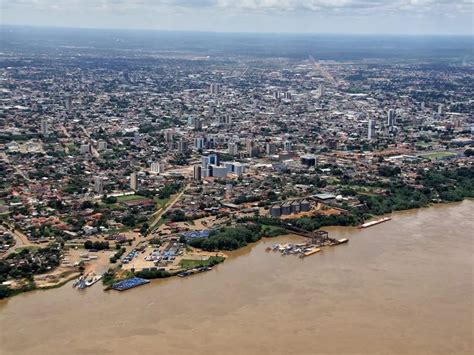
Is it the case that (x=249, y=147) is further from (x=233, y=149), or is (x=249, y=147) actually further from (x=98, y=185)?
(x=98, y=185)

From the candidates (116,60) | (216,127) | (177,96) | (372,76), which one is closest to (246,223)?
(216,127)

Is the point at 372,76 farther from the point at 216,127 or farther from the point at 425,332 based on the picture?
the point at 425,332

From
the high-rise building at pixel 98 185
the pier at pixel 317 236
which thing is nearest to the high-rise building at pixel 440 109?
the high-rise building at pixel 98 185

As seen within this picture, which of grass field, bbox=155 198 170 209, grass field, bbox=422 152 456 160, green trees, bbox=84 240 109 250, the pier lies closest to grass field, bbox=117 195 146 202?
grass field, bbox=155 198 170 209

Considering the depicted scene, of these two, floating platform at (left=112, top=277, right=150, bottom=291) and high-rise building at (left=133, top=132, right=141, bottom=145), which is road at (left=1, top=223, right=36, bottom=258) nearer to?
floating platform at (left=112, top=277, right=150, bottom=291)

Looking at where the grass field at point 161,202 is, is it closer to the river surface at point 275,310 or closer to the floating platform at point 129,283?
the river surface at point 275,310

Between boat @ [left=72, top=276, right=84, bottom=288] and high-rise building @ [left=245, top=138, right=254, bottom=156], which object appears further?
high-rise building @ [left=245, top=138, right=254, bottom=156]
